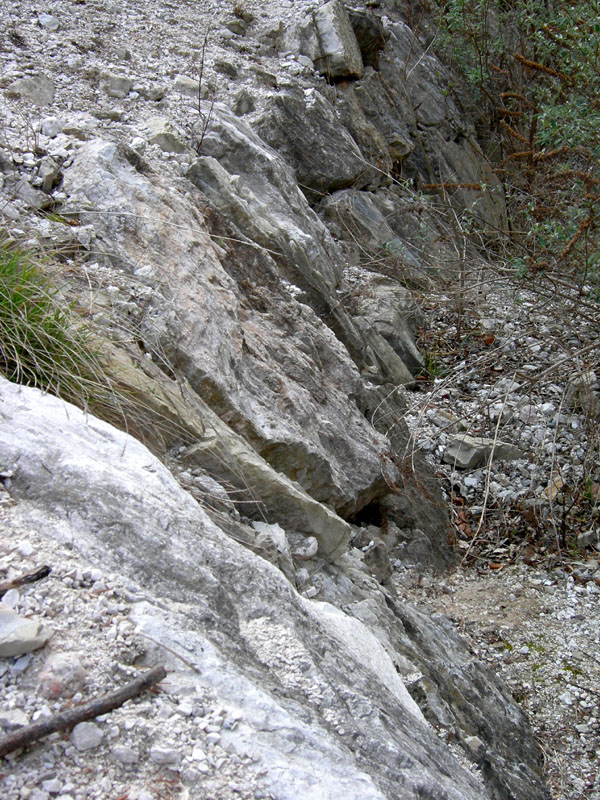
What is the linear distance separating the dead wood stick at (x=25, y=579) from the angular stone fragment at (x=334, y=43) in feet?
24.1

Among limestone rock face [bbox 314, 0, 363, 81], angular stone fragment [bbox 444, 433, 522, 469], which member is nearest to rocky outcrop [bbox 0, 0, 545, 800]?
limestone rock face [bbox 314, 0, 363, 81]

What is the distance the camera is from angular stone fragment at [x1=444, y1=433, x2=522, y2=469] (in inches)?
219

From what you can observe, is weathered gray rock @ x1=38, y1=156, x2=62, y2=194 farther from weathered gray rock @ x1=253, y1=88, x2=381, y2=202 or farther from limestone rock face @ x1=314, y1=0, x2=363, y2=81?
limestone rock face @ x1=314, y1=0, x2=363, y2=81

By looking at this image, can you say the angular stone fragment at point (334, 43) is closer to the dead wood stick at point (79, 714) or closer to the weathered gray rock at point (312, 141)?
the weathered gray rock at point (312, 141)

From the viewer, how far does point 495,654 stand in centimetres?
415

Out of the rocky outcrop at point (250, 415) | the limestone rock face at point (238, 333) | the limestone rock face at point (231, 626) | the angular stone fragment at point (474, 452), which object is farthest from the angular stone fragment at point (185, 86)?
the limestone rock face at point (231, 626)

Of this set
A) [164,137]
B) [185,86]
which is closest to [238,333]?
[164,137]

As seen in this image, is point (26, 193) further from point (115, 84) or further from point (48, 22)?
point (48, 22)

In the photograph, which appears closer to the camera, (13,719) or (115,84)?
(13,719)

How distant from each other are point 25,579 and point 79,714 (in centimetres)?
37

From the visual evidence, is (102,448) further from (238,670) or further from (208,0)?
(208,0)

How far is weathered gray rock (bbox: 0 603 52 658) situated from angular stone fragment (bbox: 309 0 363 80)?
24.6 ft

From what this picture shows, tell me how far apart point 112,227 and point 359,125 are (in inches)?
210

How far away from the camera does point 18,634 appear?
1.53 m
